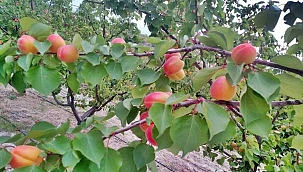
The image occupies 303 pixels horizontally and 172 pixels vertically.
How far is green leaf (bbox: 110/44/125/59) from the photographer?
47cm

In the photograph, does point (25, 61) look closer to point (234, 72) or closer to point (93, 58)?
point (93, 58)

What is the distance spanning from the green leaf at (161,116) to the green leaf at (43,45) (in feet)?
0.72

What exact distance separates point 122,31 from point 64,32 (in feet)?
1.51

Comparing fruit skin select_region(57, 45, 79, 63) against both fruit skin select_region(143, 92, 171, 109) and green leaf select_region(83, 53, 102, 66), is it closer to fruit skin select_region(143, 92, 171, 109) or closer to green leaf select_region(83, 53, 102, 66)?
green leaf select_region(83, 53, 102, 66)

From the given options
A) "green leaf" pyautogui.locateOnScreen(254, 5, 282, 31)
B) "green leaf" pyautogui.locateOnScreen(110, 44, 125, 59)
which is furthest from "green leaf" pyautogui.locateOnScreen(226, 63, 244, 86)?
"green leaf" pyautogui.locateOnScreen(110, 44, 125, 59)

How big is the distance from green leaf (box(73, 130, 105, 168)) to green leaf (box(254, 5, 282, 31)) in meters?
0.26

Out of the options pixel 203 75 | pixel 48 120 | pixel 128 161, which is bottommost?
pixel 48 120

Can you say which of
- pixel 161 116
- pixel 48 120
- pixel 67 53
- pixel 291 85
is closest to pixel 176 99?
pixel 161 116

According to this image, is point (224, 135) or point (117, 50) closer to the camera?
point (224, 135)

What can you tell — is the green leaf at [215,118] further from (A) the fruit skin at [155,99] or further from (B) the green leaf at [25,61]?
(B) the green leaf at [25,61]

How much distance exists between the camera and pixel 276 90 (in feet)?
0.98

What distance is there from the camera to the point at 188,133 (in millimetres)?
305

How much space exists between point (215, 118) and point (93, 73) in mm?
241

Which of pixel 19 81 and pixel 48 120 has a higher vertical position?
pixel 19 81
